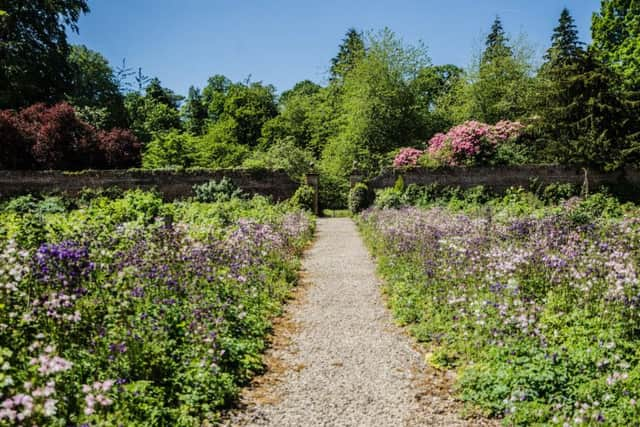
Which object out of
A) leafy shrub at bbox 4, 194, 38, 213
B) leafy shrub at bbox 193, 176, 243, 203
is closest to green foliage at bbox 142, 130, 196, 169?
leafy shrub at bbox 193, 176, 243, 203

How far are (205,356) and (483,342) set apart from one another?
268 centimetres

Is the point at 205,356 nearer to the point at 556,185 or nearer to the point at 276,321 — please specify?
the point at 276,321

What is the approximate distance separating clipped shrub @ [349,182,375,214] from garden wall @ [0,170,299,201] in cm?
292

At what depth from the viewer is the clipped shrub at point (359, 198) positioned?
19.8 m

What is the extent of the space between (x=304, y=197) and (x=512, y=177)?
9.10 meters

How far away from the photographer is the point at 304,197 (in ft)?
65.4

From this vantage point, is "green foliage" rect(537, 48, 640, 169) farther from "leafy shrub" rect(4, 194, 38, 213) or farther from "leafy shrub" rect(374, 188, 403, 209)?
"leafy shrub" rect(4, 194, 38, 213)

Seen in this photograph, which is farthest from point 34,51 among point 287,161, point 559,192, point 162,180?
point 559,192

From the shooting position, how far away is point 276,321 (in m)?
6.39

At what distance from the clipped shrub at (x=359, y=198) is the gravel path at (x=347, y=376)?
1221 centimetres

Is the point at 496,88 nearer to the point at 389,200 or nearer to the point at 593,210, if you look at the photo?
the point at 389,200

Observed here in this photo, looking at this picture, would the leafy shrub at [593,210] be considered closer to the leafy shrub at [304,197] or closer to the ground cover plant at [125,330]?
the ground cover plant at [125,330]

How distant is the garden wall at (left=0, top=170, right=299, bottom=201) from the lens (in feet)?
68.8

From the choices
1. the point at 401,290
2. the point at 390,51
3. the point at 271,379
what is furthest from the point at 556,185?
the point at 271,379
